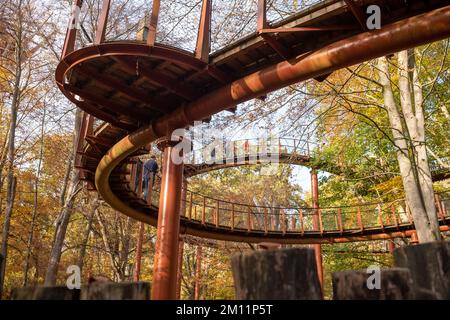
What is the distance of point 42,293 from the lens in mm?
1870

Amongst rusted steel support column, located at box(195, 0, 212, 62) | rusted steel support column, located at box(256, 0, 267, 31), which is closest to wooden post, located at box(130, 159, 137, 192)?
rusted steel support column, located at box(195, 0, 212, 62)

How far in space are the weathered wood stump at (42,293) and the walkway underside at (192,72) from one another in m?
3.99

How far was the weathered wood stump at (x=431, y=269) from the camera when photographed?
1.72 meters

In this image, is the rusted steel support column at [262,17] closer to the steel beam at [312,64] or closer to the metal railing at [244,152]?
the steel beam at [312,64]

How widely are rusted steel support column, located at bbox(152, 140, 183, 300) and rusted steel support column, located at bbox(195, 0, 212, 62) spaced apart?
6.38ft

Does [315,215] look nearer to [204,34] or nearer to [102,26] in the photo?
[204,34]

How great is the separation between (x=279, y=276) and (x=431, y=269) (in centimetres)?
77

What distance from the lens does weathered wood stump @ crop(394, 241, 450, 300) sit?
172cm

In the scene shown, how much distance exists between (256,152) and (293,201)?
993cm

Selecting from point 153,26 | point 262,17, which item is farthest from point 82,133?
point 262,17

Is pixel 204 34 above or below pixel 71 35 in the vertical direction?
below

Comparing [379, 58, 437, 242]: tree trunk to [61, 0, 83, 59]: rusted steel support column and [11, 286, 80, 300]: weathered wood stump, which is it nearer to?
[61, 0, 83, 59]: rusted steel support column

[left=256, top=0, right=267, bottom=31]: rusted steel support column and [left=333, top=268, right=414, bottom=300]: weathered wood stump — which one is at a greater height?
[left=256, top=0, right=267, bottom=31]: rusted steel support column

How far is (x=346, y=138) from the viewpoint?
1086cm
